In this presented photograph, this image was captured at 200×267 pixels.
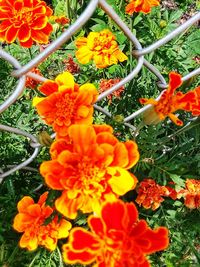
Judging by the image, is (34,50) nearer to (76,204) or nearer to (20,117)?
(20,117)

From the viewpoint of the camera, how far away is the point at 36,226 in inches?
35.1

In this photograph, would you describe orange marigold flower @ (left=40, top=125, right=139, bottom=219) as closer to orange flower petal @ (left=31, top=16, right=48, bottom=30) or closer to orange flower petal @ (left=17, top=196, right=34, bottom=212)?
orange flower petal @ (left=17, top=196, right=34, bottom=212)

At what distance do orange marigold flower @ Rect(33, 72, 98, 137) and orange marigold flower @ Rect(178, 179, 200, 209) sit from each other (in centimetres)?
46

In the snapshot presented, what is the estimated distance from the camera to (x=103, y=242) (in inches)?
22.9

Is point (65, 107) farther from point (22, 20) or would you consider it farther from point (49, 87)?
point (22, 20)

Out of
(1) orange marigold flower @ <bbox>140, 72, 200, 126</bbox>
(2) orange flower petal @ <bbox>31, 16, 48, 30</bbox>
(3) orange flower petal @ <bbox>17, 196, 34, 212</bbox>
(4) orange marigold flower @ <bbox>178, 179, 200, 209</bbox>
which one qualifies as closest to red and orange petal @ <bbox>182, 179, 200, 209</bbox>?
(4) orange marigold flower @ <bbox>178, 179, 200, 209</bbox>

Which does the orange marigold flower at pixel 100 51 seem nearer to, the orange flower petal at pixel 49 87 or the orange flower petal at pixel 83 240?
the orange flower petal at pixel 49 87

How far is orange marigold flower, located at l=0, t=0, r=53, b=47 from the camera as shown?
1.09m

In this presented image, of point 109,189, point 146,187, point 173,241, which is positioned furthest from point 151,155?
point 109,189

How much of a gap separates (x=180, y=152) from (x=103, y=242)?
693 millimetres

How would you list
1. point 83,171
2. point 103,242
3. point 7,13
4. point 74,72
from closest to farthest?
point 103,242, point 83,171, point 7,13, point 74,72

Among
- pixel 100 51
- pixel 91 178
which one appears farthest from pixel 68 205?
pixel 100 51

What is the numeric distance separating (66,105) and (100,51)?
0.56 m

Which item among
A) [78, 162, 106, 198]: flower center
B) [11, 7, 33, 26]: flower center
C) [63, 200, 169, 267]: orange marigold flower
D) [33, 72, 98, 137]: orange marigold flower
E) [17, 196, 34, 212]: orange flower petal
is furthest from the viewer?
[11, 7, 33, 26]: flower center
